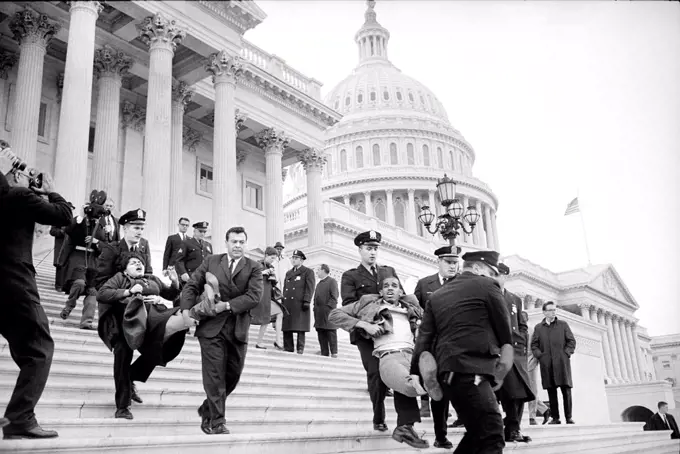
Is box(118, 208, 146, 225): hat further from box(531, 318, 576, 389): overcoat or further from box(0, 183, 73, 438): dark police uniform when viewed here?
box(531, 318, 576, 389): overcoat

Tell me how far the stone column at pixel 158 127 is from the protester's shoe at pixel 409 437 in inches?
466

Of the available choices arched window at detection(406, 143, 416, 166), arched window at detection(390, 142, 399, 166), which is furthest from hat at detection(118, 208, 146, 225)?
arched window at detection(406, 143, 416, 166)

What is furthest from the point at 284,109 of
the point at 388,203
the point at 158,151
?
the point at 388,203

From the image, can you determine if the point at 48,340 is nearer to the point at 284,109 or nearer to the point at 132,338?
the point at 132,338

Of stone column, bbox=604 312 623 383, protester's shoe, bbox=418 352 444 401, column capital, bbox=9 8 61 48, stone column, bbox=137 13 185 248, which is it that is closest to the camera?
protester's shoe, bbox=418 352 444 401

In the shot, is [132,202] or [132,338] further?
[132,202]

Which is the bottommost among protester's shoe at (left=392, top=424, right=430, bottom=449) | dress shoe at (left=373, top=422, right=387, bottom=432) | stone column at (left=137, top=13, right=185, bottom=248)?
protester's shoe at (left=392, top=424, right=430, bottom=449)

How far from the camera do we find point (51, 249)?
16.0 meters

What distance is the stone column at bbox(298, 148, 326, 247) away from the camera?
2802cm

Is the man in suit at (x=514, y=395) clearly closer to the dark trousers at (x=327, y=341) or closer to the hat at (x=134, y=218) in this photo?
the hat at (x=134, y=218)

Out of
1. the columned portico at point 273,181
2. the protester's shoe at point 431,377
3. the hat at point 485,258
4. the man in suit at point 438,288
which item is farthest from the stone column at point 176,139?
the protester's shoe at point 431,377

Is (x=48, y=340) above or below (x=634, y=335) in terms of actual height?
below

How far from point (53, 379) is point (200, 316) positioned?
2.17 m

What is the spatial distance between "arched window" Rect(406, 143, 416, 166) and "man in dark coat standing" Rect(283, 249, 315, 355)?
65372 millimetres
